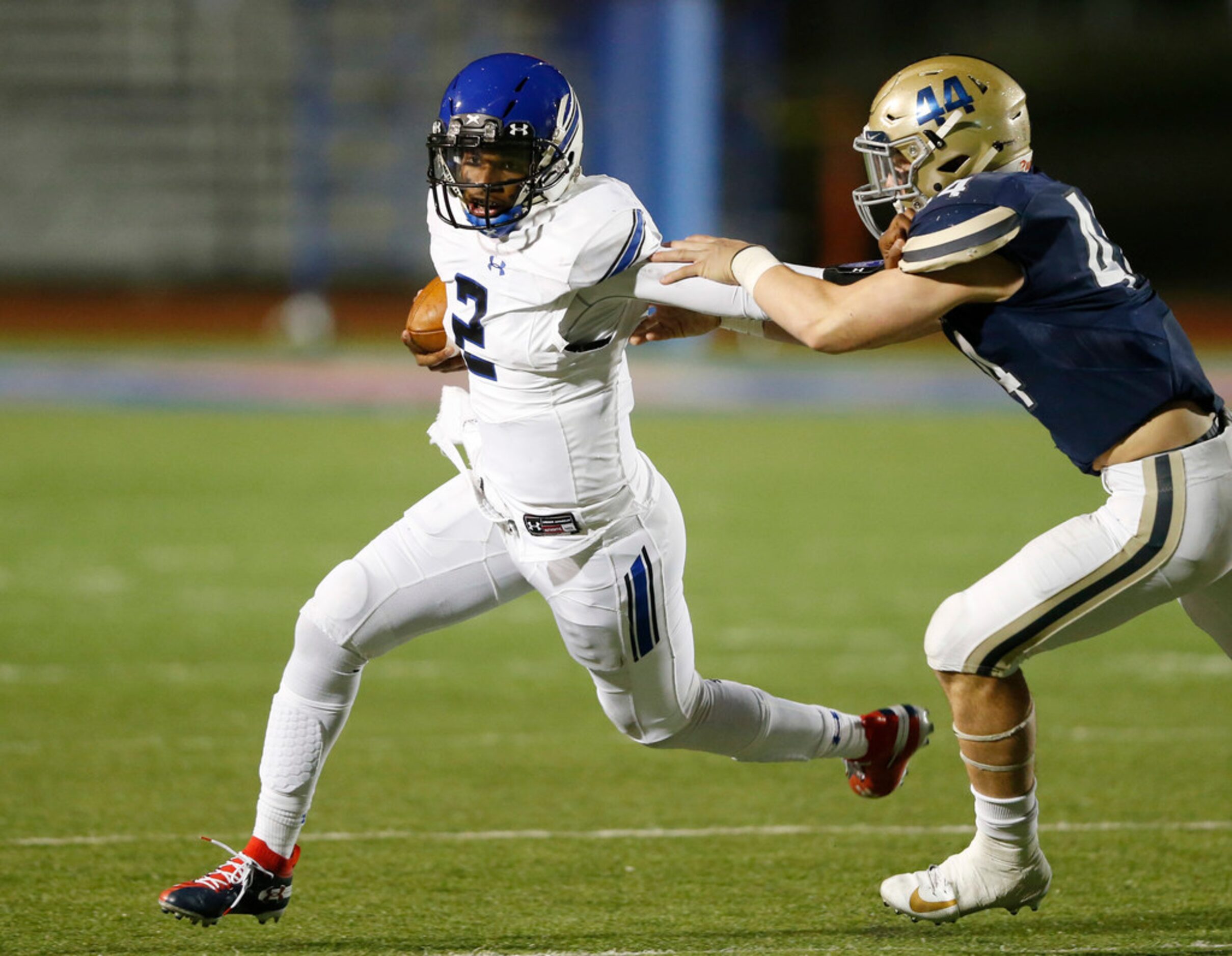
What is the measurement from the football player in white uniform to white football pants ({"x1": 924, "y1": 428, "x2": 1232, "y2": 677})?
0.56 m

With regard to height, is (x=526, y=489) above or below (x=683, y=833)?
above

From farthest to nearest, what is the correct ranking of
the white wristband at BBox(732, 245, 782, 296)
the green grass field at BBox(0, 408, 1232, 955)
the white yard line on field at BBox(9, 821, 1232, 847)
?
the white yard line on field at BBox(9, 821, 1232, 847) < the green grass field at BBox(0, 408, 1232, 955) < the white wristband at BBox(732, 245, 782, 296)

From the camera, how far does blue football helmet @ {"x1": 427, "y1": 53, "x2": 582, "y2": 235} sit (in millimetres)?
3020

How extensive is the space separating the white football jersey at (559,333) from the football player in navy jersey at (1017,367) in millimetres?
96

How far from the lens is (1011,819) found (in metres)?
3.04

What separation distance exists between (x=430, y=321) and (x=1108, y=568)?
4.44ft

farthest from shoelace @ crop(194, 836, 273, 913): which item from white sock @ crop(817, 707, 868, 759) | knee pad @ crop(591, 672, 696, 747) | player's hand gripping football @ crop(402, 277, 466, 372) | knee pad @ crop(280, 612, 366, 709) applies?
white sock @ crop(817, 707, 868, 759)

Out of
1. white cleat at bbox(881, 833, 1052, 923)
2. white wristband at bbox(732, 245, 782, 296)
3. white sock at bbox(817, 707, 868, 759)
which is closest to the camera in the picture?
white wristband at bbox(732, 245, 782, 296)

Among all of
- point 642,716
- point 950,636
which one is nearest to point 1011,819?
point 950,636

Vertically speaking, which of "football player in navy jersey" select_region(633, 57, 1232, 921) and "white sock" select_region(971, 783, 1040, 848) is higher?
"football player in navy jersey" select_region(633, 57, 1232, 921)

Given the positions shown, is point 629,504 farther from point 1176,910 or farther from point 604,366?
point 1176,910

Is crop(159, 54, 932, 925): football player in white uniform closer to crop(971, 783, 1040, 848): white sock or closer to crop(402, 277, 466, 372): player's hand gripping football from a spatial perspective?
crop(402, 277, 466, 372): player's hand gripping football

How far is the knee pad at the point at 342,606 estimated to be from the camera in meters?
3.15

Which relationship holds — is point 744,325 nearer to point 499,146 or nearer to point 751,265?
point 751,265
